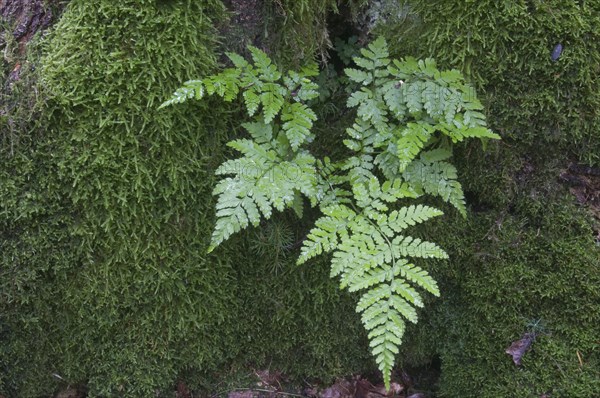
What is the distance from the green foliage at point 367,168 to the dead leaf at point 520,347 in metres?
0.70

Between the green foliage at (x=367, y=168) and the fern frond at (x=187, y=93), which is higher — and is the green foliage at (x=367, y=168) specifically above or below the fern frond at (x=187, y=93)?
below

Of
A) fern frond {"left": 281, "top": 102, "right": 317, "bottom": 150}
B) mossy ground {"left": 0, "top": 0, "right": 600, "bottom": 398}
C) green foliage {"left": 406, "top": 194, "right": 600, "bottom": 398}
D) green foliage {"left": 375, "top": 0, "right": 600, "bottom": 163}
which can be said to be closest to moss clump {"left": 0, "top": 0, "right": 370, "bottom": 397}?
mossy ground {"left": 0, "top": 0, "right": 600, "bottom": 398}

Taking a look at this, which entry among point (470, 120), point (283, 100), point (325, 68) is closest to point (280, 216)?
point (283, 100)

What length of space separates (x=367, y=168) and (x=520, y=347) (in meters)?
1.34

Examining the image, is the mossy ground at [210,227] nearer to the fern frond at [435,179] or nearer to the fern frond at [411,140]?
the fern frond at [435,179]

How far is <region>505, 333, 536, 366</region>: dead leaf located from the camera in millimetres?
3000

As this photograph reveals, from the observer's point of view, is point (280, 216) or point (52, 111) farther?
point (280, 216)

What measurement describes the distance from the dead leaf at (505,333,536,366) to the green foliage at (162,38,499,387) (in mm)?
698

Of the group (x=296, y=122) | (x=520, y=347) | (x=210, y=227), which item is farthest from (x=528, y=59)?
(x=210, y=227)

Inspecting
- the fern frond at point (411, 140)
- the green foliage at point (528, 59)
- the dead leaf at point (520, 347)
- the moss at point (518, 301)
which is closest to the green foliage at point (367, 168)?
the fern frond at point (411, 140)

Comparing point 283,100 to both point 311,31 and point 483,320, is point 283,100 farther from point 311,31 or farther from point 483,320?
point 483,320

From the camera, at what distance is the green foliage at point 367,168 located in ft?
8.54

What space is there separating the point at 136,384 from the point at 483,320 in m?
2.06

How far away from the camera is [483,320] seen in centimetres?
317
